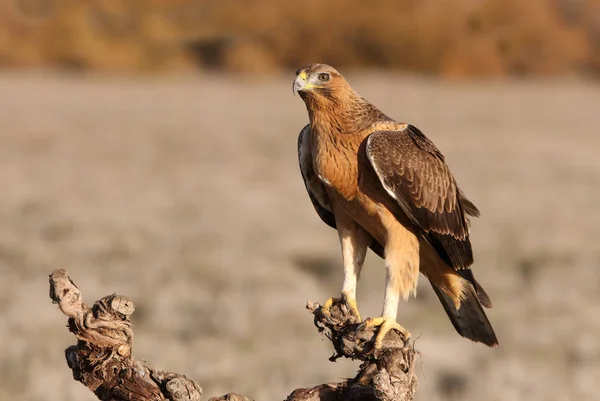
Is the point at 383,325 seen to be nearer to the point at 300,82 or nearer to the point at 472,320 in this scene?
the point at 472,320

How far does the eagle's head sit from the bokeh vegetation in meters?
24.7

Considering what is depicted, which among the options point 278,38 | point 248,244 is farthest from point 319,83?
point 278,38

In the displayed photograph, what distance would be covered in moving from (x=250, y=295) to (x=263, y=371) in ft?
7.73

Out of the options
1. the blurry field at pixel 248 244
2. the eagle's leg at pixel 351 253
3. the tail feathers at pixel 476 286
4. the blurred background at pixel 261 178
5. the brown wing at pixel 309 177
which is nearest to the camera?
the eagle's leg at pixel 351 253

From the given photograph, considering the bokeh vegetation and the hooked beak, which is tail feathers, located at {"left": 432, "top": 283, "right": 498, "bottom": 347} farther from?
the bokeh vegetation

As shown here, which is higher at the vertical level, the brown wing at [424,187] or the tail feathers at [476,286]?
the brown wing at [424,187]

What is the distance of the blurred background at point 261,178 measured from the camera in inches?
441

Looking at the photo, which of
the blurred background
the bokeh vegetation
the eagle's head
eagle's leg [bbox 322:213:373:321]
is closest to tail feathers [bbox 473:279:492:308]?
eagle's leg [bbox 322:213:373:321]

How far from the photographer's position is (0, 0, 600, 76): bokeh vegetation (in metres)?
30.3

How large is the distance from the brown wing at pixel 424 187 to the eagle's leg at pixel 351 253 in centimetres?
30

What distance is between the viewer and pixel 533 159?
21.8 metres

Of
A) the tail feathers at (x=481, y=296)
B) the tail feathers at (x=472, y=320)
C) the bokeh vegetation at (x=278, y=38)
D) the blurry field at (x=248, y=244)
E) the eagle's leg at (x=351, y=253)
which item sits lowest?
the tail feathers at (x=472, y=320)

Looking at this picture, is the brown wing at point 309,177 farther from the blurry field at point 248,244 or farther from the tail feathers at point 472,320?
the blurry field at point 248,244

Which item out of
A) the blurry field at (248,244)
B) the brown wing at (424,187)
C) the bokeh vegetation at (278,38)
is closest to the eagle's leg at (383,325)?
the brown wing at (424,187)
